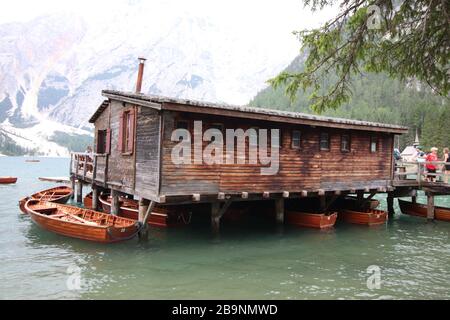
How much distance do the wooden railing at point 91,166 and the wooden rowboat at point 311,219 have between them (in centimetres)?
1052

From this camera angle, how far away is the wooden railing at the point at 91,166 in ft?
72.3

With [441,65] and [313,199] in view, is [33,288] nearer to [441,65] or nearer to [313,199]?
[441,65]

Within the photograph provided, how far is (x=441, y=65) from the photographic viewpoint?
439 inches

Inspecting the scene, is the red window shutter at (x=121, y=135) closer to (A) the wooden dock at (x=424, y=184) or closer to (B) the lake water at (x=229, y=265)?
(B) the lake water at (x=229, y=265)

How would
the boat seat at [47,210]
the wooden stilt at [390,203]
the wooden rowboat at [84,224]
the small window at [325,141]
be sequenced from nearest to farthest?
the wooden rowboat at [84,224], the boat seat at [47,210], the small window at [325,141], the wooden stilt at [390,203]

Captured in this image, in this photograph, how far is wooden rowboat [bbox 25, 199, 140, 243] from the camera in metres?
16.3

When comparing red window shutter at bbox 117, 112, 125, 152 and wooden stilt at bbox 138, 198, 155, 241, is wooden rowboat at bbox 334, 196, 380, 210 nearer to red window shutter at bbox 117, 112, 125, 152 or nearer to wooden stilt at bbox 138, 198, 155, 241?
wooden stilt at bbox 138, 198, 155, 241

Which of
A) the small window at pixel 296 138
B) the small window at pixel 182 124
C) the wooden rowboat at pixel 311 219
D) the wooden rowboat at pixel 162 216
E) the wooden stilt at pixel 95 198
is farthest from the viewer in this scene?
the wooden stilt at pixel 95 198

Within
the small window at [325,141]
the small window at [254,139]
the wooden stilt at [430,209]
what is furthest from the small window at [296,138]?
the wooden stilt at [430,209]

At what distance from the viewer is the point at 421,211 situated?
1041 inches

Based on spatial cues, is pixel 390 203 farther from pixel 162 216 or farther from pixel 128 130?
pixel 128 130

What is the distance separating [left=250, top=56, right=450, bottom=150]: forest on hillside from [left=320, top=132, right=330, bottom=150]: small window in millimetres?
68361

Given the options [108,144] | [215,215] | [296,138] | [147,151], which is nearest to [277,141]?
[296,138]

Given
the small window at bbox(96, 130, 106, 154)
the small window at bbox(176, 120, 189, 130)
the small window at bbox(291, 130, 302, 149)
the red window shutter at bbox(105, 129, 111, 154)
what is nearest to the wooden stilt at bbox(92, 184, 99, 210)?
the small window at bbox(96, 130, 106, 154)
